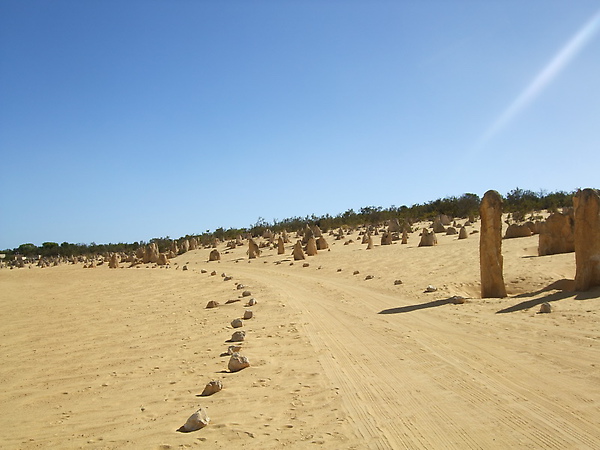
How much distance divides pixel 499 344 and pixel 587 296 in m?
3.59

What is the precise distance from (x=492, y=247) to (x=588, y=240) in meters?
1.84

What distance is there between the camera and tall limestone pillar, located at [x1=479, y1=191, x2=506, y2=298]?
416 inches

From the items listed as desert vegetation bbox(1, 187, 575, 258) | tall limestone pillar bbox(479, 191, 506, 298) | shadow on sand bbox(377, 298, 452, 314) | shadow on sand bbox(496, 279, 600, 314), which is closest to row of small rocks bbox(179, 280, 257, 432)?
shadow on sand bbox(377, 298, 452, 314)

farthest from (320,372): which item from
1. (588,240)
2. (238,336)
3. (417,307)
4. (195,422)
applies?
(588,240)

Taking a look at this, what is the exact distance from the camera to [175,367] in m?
6.20

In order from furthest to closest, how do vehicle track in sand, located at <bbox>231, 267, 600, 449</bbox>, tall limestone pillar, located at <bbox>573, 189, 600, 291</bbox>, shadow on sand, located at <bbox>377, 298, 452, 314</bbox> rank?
shadow on sand, located at <bbox>377, 298, 452, 314</bbox>
tall limestone pillar, located at <bbox>573, 189, 600, 291</bbox>
vehicle track in sand, located at <bbox>231, 267, 600, 449</bbox>

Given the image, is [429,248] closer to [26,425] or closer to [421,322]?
[421,322]

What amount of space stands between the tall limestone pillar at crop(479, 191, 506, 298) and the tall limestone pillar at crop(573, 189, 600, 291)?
4.97ft

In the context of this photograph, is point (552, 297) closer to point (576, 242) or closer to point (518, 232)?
point (576, 242)

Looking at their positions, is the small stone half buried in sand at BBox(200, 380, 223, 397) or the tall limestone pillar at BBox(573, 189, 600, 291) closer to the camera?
the small stone half buried in sand at BBox(200, 380, 223, 397)

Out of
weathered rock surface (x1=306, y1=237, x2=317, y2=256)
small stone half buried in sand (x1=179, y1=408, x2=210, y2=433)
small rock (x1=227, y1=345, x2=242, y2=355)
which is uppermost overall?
weathered rock surface (x1=306, y1=237, x2=317, y2=256)

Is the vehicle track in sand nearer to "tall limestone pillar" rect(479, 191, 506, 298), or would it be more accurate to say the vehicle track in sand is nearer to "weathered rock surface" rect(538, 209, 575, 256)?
"tall limestone pillar" rect(479, 191, 506, 298)

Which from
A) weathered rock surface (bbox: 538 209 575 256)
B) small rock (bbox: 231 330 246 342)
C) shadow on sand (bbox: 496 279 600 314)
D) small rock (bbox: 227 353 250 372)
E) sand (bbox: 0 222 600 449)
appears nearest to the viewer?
sand (bbox: 0 222 600 449)

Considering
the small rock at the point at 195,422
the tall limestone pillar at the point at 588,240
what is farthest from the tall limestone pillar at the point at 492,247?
the small rock at the point at 195,422
